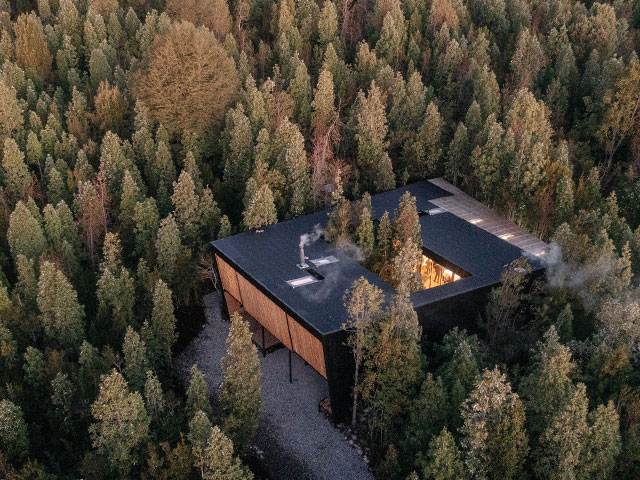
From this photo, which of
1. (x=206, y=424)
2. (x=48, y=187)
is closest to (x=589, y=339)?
(x=206, y=424)

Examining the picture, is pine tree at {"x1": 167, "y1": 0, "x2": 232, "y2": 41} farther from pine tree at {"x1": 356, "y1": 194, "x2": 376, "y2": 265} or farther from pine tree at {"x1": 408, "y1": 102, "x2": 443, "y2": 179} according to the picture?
pine tree at {"x1": 356, "y1": 194, "x2": 376, "y2": 265}

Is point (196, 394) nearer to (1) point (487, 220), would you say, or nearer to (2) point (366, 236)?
(2) point (366, 236)

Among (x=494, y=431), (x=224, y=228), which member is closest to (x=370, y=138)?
(x=224, y=228)

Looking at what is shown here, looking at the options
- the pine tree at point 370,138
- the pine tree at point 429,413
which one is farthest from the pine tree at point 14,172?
the pine tree at point 429,413

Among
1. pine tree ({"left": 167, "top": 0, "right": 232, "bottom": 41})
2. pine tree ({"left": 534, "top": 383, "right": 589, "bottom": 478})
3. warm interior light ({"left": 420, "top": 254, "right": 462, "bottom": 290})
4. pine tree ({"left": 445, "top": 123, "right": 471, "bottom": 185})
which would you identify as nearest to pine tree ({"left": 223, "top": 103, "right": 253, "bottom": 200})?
pine tree ({"left": 445, "top": 123, "right": 471, "bottom": 185})

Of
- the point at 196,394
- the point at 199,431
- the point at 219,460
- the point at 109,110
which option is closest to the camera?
the point at 219,460

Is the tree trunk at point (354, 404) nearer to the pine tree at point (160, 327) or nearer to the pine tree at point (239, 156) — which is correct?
the pine tree at point (160, 327)
